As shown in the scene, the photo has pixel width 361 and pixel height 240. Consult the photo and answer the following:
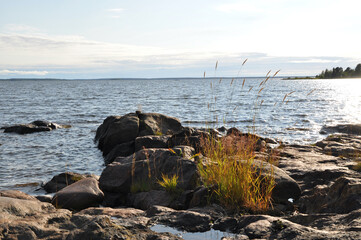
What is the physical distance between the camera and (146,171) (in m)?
7.54

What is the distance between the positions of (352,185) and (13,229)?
15.2ft

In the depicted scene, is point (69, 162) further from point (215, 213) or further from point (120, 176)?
point (215, 213)

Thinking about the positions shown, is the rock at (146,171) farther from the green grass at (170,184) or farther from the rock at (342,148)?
the rock at (342,148)

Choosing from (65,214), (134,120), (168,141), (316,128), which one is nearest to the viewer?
(65,214)

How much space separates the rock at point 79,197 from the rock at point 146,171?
47cm

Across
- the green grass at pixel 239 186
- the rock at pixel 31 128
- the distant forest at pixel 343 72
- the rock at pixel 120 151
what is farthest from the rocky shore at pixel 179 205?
the distant forest at pixel 343 72

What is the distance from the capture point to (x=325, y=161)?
9.00m

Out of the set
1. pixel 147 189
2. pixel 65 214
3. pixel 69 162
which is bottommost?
pixel 69 162

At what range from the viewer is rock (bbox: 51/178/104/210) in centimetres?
677

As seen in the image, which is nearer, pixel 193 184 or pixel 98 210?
pixel 98 210

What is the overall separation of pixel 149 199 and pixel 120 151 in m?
6.59

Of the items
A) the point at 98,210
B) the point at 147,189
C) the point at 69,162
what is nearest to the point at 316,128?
the point at 69,162

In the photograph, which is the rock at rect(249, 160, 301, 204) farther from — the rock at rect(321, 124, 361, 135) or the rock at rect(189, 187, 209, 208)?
the rock at rect(321, 124, 361, 135)

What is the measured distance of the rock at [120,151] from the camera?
41.5 feet
